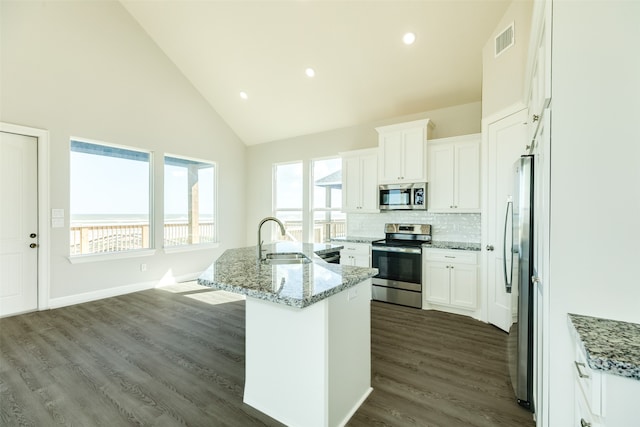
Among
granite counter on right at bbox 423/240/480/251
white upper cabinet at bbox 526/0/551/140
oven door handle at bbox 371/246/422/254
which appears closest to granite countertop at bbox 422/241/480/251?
granite counter on right at bbox 423/240/480/251

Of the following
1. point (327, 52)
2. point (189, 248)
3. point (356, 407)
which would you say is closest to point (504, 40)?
point (327, 52)

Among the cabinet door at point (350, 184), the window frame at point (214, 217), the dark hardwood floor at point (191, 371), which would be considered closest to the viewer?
the dark hardwood floor at point (191, 371)

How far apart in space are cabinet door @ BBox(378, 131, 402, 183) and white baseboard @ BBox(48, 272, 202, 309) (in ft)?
14.1

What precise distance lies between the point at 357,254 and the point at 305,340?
2974 mm

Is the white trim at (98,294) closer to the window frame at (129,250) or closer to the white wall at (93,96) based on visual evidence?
the white wall at (93,96)

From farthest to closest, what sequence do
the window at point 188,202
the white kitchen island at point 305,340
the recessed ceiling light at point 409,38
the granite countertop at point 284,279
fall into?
1. the window at point 188,202
2. the recessed ceiling light at point 409,38
3. the white kitchen island at point 305,340
4. the granite countertop at point 284,279

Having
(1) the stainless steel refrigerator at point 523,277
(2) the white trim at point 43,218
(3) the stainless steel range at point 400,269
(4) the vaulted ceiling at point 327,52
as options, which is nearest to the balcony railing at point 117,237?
(2) the white trim at point 43,218

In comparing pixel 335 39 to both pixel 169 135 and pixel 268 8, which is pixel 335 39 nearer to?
pixel 268 8

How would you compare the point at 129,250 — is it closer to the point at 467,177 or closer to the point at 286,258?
the point at 286,258

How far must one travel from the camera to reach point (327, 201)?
5898 mm

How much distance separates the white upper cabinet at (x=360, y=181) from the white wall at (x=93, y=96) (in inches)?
125

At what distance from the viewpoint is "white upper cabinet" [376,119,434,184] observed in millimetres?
4188

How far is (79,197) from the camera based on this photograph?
172 inches

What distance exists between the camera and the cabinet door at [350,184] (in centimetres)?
498
